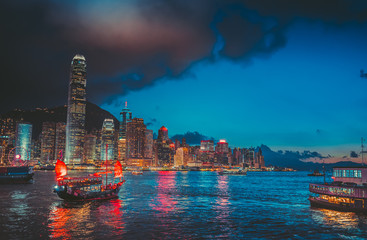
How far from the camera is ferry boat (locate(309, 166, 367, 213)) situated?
2112 inches

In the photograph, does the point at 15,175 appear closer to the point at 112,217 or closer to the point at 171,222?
the point at 112,217

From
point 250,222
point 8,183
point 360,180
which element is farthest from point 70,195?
point 8,183

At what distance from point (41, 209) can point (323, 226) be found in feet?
166

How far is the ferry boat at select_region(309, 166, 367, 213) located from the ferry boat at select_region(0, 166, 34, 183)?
125688mm

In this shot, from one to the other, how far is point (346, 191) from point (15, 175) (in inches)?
5365

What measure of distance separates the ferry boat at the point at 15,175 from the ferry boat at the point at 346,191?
412 feet

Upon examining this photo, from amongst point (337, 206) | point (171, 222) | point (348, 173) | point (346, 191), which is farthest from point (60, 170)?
point (348, 173)

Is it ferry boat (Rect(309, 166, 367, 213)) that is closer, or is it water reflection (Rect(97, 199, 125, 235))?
water reflection (Rect(97, 199, 125, 235))

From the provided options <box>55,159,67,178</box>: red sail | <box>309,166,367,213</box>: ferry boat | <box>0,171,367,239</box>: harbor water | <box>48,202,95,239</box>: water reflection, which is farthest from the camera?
<box>55,159,67,178</box>: red sail

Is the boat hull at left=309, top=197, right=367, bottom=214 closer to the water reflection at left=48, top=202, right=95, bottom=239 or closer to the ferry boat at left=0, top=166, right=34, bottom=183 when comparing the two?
the water reflection at left=48, top=202, right=95, bottom=239

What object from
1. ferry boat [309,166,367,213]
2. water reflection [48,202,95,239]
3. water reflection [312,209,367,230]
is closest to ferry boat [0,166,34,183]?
water reflection [48,202,95,239]

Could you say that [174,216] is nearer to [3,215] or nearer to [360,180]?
[3,215]

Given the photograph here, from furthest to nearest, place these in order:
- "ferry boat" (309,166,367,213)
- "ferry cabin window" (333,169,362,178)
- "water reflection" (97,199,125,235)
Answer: "ferry cabin window" (333,169,362,178) → "ferry boat" (309,166,367,213) → "water reflection" (97,199,125,235)

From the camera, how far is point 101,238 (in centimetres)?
3788
